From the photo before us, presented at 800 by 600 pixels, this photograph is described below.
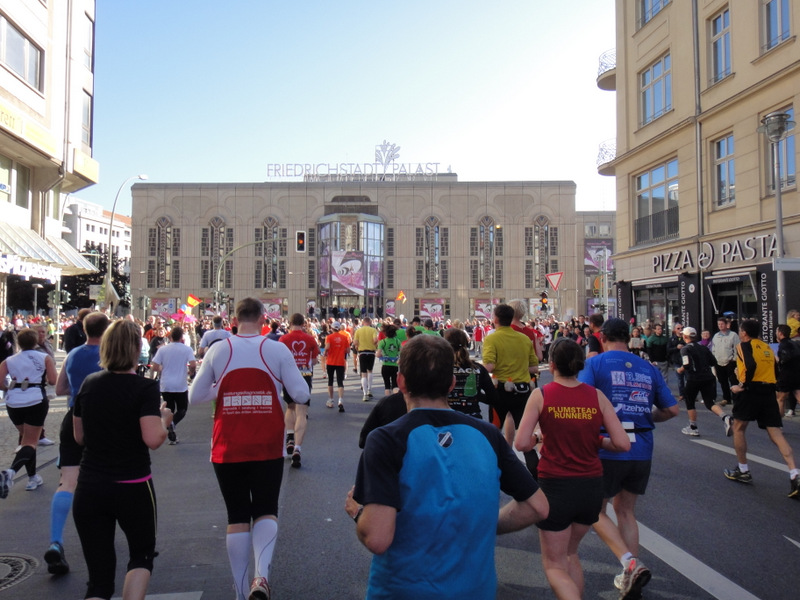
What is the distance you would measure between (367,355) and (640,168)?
47.4ft

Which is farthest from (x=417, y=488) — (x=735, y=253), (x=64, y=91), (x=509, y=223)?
(x=509, y=223)

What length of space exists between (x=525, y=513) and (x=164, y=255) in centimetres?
6960

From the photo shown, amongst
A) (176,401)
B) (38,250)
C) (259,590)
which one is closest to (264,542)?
(259,590)

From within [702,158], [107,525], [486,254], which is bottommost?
[107,525]

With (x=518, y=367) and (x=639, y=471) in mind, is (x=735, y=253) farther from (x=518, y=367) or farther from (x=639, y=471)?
(x=639, y=471)

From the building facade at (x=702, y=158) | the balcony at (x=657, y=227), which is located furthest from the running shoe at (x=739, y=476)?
the balcony at (x=657, y=227)

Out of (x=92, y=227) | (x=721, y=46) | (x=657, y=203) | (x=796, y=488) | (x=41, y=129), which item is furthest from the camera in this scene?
(x=92, y=227)

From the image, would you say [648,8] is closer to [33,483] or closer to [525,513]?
[33,483]

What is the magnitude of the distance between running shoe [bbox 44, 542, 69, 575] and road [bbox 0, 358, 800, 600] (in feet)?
0.23

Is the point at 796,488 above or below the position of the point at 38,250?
below

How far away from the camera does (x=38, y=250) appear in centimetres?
2145

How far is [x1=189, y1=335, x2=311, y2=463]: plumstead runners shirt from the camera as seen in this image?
3912 millimetres

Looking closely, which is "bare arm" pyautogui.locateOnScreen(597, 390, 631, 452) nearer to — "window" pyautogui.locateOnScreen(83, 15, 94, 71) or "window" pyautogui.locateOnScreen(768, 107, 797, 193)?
"window" pyautogui.locateOnScreen(768, 107, 797, 193)

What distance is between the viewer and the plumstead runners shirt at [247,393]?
3.91 meters
